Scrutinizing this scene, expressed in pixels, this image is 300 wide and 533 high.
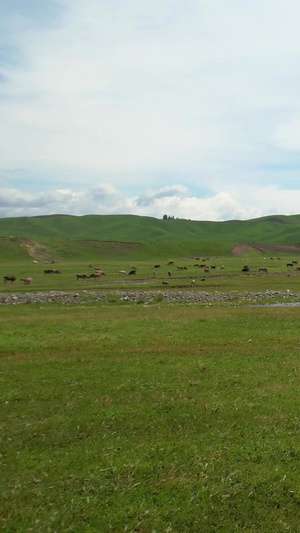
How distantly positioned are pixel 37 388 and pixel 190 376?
7814mm

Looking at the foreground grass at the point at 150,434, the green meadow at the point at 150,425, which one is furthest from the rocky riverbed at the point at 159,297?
the foreground grass at the point at 150,434

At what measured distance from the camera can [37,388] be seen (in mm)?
20453

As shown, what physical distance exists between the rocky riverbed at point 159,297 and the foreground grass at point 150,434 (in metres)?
22.6

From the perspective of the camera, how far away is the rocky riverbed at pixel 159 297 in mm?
53312

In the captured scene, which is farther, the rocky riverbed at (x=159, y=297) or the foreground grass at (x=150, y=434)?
the rocky riverbed at (x=159, y=297)

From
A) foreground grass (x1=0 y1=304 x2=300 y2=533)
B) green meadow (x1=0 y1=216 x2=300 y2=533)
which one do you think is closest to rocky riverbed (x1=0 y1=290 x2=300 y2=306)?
green meadow (x1=0 y1=216 x2=300 y2=533)

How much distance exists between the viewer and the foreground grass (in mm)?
11070

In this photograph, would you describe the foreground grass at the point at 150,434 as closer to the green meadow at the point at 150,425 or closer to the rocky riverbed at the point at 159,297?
the green meadow at the point at 150,425

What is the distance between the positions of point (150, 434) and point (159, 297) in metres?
40.2

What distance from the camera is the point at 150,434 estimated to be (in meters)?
15.5

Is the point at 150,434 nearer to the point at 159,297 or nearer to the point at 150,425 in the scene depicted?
the point at 150,425

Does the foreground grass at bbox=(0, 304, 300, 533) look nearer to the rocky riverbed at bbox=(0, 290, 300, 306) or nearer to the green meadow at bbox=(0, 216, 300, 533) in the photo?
the green meadow at bbox=(0, 216, 300, 533)

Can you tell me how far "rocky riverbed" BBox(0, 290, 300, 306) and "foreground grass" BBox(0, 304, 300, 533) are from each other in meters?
22.6

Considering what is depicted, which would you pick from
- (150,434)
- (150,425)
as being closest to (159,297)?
(150,425)
